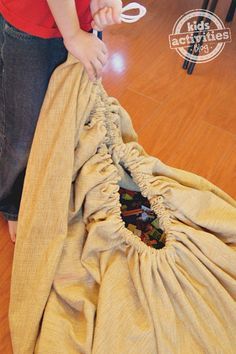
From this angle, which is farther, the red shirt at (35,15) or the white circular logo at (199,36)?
the white circular logo at (199,36)

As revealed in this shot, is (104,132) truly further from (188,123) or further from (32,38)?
(188,123)

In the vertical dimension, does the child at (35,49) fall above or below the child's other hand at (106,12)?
below

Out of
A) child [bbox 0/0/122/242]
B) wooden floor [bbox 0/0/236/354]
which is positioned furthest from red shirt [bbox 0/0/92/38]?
wooden floor [bbox 0/0/236/354]

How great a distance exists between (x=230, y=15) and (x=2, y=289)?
154cm

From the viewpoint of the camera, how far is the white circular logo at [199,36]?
149cm

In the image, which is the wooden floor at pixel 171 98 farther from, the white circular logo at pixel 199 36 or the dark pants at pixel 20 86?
the dark pants at pixel 20 86

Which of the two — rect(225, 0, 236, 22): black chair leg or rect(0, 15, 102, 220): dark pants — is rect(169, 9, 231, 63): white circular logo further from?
rect(0, 15, 102, 220): dark pants

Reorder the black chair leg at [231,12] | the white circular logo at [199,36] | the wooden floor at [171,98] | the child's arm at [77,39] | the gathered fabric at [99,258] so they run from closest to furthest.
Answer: the child's arm at [77,39] → the gathered fabric at [99,258] → the wooden floor at [171,98] → the white circular logo at [199,36] → the black chair leg at [231,12]

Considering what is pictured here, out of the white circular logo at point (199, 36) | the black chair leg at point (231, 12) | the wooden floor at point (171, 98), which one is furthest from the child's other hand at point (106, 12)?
the black chair leg at point (231, 12)

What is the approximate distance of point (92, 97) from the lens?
67 cm

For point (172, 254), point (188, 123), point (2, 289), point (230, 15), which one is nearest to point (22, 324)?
point (2, 289)

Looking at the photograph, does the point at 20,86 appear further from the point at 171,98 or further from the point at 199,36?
the point at 199,36

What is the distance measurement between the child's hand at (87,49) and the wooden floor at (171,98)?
0.54 meters

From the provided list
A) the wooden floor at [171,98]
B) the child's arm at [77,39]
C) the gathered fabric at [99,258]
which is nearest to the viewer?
the child's arm at [77,39]
